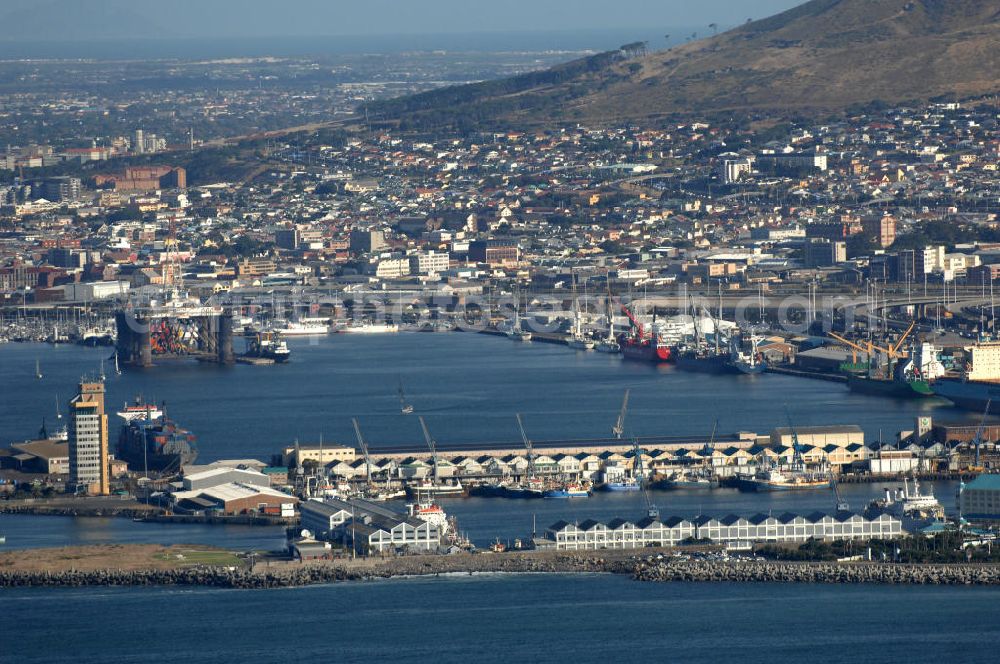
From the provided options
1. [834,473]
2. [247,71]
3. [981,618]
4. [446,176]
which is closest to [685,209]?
[446,176]

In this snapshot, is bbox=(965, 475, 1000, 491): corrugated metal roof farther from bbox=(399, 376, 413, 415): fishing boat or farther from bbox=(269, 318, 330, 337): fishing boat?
bbox=(269, 318, 330, 337): fishing boat

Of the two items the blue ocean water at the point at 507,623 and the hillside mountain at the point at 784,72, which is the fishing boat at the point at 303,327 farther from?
the blue ocean water at the point at 507,623

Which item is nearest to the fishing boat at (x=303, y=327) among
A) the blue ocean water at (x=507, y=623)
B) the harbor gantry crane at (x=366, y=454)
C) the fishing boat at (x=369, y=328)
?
the fishing boat at (x=369, y=328)

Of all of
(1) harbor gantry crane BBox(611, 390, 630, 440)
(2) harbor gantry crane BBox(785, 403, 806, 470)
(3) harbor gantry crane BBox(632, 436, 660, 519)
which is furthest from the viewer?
(1) harbor gantry crane BBox(611, 390, 630, 440)

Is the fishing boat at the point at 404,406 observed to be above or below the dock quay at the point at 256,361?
above

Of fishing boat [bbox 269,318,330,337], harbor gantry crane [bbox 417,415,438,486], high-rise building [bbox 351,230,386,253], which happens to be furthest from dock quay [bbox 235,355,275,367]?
high-rise building [bbox 351,230,386,253]

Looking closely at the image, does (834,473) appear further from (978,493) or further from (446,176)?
(446,176)
